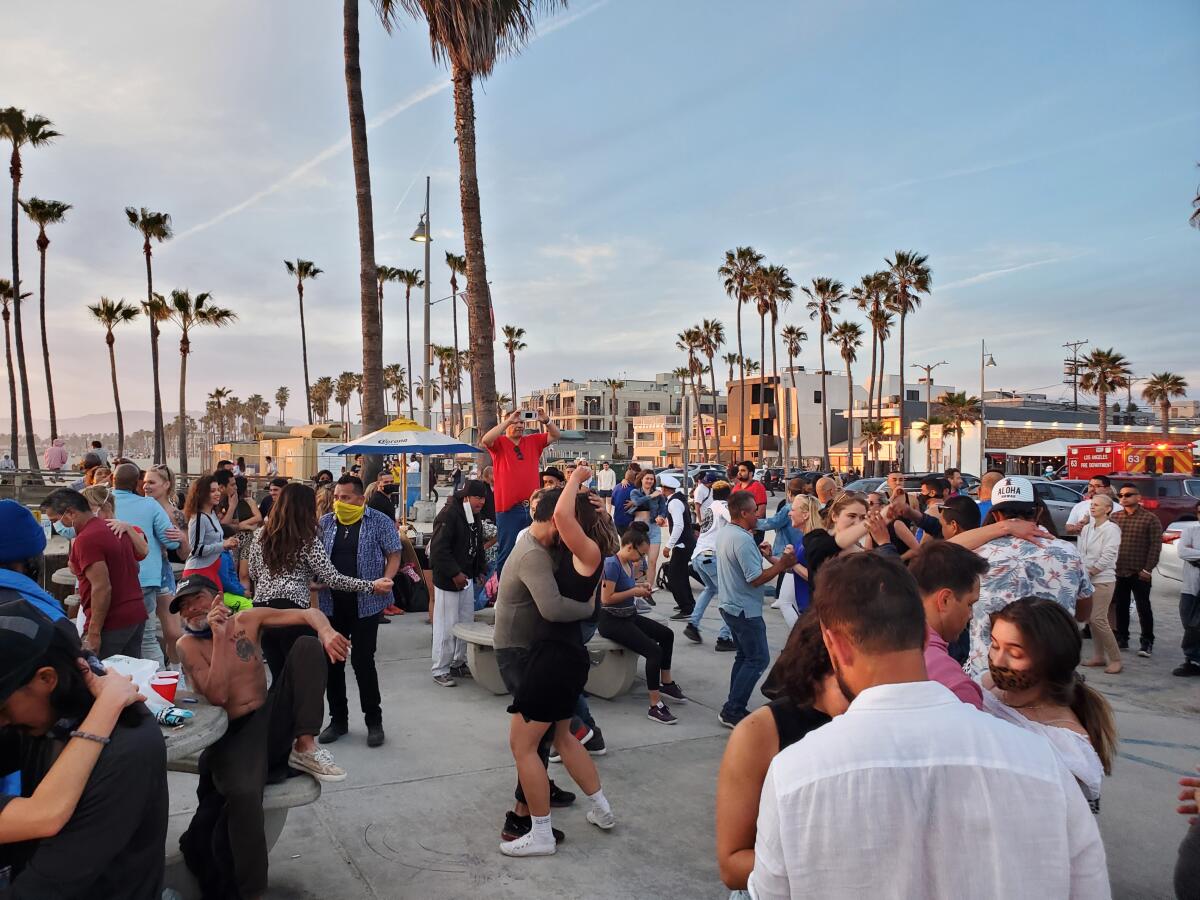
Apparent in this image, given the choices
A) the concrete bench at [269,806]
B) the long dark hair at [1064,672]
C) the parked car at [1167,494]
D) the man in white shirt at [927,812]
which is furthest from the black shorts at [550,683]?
the parked car at [1167,494]

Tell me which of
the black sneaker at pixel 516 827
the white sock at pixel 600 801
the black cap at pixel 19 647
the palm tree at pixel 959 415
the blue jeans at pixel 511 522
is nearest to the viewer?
the black cap at pixel 19 647

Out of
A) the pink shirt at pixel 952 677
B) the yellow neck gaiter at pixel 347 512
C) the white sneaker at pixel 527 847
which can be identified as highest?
the yellow neck gaiter at pixel 347 512

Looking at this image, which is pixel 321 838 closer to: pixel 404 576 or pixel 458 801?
pixel 458 801

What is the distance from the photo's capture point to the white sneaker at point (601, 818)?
13.6ft

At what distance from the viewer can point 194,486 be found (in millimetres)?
6711

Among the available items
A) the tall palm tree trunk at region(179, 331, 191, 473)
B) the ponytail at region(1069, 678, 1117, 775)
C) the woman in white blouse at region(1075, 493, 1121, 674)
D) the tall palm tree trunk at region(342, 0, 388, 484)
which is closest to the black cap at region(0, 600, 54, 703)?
the ponytail at region(1069, 678, 1117, 775)

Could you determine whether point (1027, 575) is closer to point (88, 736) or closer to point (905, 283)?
point (88, 736)

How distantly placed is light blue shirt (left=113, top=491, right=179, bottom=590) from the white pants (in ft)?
7.41

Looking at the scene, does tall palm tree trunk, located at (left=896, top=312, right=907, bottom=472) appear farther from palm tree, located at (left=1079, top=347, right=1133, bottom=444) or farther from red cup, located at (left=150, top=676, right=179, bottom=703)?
red cup, located at (left=150, top=676, right=179, bottom=703)

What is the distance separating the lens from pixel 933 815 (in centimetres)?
139

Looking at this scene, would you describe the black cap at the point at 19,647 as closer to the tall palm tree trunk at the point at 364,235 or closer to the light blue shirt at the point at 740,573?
the light blue shirt at the point at 740,573

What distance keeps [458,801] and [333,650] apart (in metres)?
1.42

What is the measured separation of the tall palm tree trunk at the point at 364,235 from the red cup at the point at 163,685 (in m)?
11.5

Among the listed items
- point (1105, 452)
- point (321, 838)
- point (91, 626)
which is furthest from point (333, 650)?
point (1105, 452)
